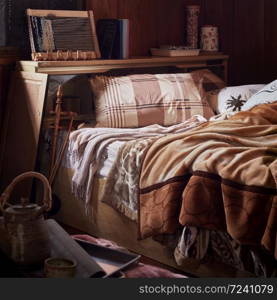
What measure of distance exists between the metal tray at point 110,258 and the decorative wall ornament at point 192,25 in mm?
2648

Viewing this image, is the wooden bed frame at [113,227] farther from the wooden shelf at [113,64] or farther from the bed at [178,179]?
the wooden shelf at [113,64]

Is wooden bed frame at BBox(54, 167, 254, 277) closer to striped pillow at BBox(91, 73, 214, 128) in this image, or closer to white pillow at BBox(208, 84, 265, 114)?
striped pillow at BBox(91, 73, 214, 128)

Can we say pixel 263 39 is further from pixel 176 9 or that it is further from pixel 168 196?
pixel 168 196

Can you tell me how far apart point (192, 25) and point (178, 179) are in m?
1.99

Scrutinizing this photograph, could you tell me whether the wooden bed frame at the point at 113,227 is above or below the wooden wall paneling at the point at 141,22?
below

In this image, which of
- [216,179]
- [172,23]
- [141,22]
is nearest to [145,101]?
[141,22]

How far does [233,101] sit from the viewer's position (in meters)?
3.85

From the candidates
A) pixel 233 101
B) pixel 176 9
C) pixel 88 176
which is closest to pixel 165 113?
pixel 233 101

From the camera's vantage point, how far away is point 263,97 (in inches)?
138

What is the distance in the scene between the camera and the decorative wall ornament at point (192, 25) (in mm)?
4449

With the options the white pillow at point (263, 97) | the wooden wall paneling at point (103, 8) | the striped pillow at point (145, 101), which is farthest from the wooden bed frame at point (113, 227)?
the wooden wall paneling at point (103, 8)

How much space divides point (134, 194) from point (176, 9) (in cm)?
190

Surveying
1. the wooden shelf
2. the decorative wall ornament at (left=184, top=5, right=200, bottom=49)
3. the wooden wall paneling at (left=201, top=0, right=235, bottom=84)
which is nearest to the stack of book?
the wooden shelf

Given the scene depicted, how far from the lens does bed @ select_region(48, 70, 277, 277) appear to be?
8.22 feet
